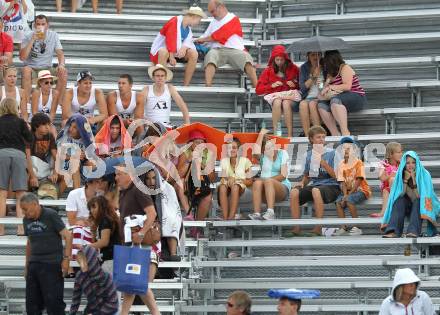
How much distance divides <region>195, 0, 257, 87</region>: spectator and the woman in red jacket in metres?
0.65

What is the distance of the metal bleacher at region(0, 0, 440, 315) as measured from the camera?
1404 cm

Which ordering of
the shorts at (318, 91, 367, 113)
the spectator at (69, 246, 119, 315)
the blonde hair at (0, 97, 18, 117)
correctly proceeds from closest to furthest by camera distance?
the spectator at (69, 246, 119, 315) → the blonde hair at (0, 97, 18, 117) → the shorts at (318, 91, 367, 113)

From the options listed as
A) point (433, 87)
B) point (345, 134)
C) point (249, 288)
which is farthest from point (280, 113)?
point (249, 288)

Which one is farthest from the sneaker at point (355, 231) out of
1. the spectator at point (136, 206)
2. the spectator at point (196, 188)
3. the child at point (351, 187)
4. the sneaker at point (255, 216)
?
the spectator at point (136, 206)

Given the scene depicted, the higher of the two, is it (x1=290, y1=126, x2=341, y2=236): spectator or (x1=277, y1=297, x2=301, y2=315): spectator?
(x1=290, y1=126, x2=341, y2=236): spectator

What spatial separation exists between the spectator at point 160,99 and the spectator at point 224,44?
0.92 m

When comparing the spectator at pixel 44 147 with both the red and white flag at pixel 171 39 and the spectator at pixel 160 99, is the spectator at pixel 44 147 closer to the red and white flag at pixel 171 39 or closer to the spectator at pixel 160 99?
the spectator at pixel 160 99

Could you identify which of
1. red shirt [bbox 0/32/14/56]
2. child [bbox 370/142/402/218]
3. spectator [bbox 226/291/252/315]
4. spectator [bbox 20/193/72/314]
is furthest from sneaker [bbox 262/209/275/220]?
red shirt [bbox 0/32/14/56]

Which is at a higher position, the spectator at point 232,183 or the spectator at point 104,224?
the spectator at point 232,183

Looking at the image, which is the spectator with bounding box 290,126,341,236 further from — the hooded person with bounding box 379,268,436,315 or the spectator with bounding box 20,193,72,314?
the hooded person with bounding box 379,268,436,315

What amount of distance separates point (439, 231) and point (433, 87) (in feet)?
9.29

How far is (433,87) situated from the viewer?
1723 centimetres

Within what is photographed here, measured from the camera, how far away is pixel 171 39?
17.7 metres

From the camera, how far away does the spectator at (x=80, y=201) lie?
1408 cm
